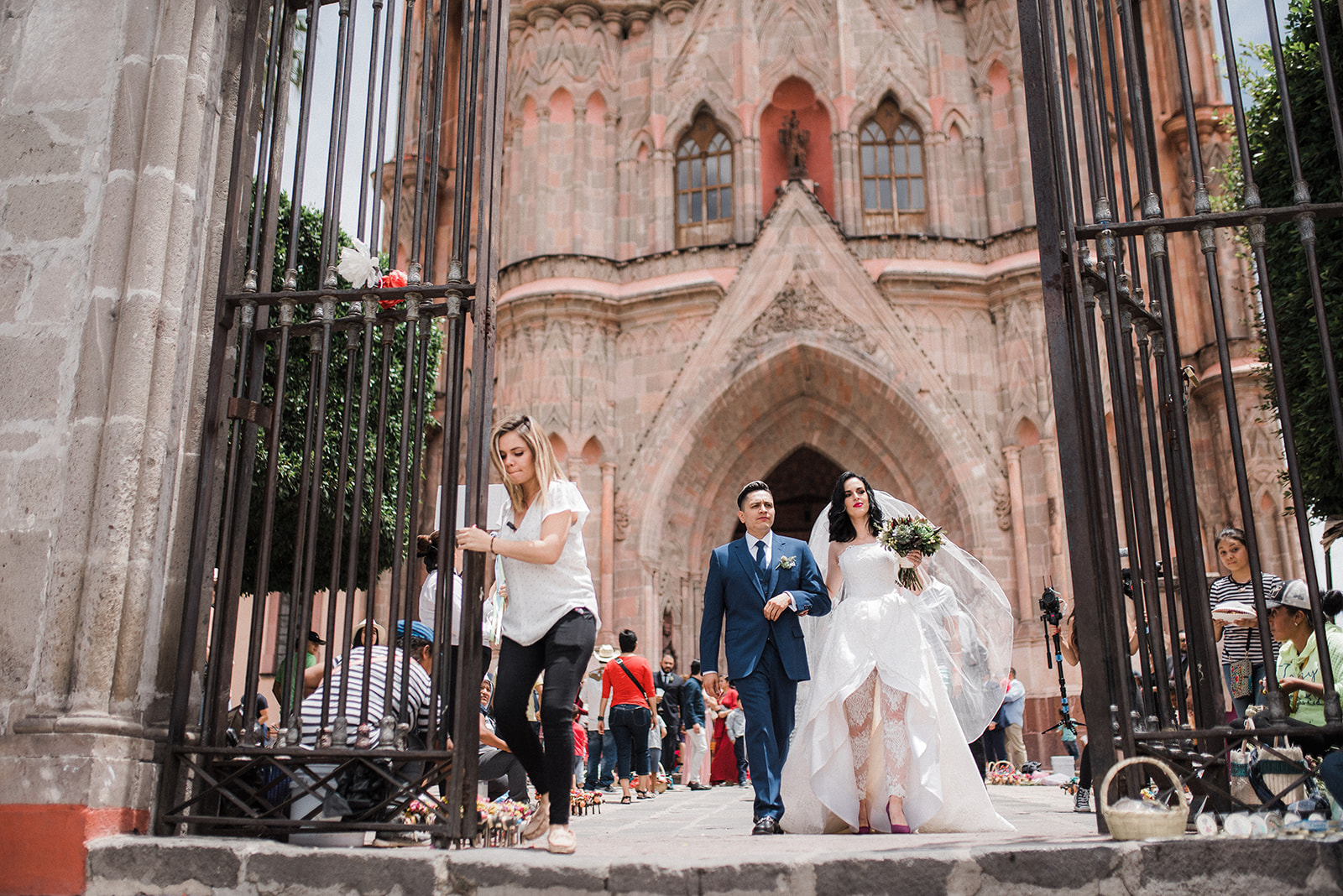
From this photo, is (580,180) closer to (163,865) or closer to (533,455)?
(533,455)

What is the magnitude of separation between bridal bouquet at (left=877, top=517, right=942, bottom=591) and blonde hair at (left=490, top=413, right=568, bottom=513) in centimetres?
200

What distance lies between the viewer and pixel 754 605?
586 cm

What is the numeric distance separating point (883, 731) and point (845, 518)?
1.11 meters

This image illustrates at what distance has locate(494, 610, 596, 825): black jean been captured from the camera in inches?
164

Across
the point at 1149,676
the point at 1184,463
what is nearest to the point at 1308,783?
the point at 1149,676

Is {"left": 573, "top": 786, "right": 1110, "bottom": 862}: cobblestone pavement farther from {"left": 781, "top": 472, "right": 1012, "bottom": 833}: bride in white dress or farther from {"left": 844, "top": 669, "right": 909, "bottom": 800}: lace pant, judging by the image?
{"left": 844, "top": 669, "right": 909, "bottom": 800}: lace pant

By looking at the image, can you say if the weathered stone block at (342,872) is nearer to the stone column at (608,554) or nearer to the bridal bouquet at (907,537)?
the bridal bouquet at (907,537)

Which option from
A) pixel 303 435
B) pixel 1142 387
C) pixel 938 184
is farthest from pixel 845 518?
pixel 938 184

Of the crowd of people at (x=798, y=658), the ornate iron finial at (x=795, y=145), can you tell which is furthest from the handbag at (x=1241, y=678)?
the ornate iron finial at (x=795, y=145)

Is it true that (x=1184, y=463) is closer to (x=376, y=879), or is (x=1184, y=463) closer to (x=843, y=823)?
(x=843, y=823)

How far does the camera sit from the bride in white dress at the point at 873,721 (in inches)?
214

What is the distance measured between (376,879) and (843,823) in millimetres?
2611

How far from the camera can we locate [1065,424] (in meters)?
4.41

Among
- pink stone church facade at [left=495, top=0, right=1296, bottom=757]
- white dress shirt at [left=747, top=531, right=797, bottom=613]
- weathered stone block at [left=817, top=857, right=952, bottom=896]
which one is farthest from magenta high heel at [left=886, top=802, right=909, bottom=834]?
pink stone church facade at [left=495, top=0, right=1296, bottom=757]
